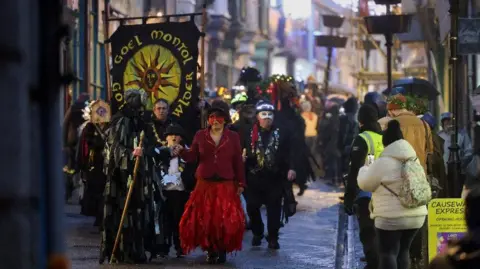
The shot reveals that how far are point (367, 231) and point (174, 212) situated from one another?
10.6ft

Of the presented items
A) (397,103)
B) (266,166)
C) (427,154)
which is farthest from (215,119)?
(266,166)

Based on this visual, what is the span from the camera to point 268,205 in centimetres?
1648

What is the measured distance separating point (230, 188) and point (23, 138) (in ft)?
34.4

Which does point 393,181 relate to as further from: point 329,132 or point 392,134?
point 329,132

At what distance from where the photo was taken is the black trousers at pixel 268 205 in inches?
644

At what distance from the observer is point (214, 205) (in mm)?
14008

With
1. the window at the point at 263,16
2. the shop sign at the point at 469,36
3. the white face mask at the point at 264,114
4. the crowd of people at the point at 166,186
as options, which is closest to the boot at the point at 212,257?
Answer: the crowd of people at the point at 166,186

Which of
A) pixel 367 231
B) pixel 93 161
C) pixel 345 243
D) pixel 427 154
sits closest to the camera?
pixel 367 231

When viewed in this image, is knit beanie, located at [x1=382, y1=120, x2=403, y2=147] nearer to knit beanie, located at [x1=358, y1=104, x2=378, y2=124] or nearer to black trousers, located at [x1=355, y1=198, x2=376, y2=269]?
knit beanie, located at [x1=358, y1=104, x2=378, y2=124]

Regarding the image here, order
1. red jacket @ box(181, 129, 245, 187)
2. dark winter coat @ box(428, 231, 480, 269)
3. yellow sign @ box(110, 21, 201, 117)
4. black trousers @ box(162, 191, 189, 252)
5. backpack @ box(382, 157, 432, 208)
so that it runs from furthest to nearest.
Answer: yellow sign @ box(110, 21, 201, 117) → black trousers @ box(162, 191, 189, 252) → red jacket @ box(181, 129, 245, 187) → backpack @ box(382, 157, 432, 208) → dark winter coat @ box(428, 231, 480, 269)

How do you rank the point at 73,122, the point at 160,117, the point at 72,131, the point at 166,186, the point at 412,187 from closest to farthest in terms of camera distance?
the point at 412,187 < the point at 166,186 < the point at 160,117 < the point at 73,122 < the point at 72,131

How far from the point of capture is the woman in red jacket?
1398 centimetres

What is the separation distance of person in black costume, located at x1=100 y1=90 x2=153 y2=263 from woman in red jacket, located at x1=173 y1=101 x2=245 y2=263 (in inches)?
19.2

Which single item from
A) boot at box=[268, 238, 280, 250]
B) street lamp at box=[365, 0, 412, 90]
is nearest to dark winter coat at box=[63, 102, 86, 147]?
street lamp at box=[365, 0, 412, 90]
